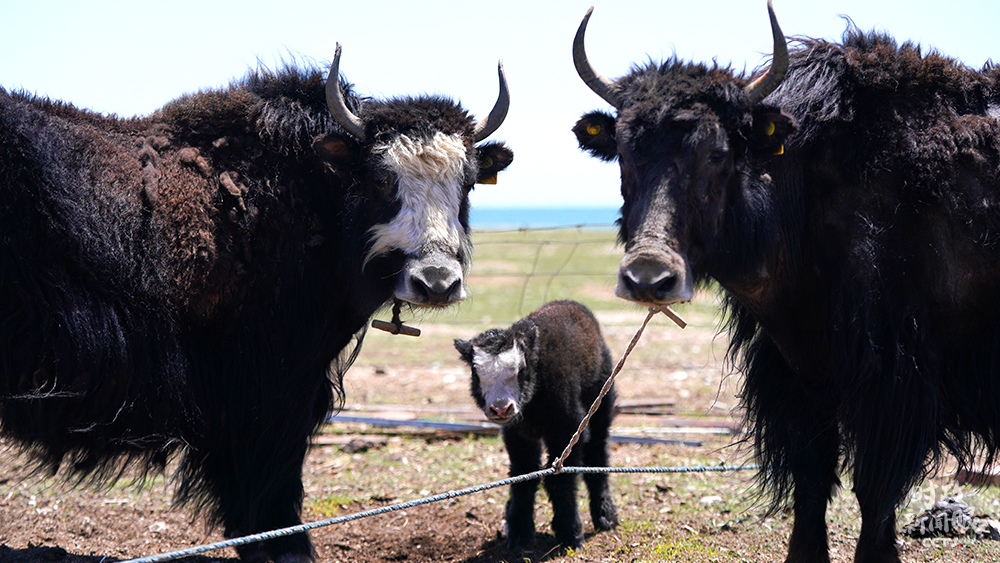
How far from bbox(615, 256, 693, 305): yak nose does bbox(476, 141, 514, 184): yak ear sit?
1.44 metres

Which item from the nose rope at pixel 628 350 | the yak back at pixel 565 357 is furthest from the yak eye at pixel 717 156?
the yak back at pixel 565 357

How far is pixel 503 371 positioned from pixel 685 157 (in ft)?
7.44

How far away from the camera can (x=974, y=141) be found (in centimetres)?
319

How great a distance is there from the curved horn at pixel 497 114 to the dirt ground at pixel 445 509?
6.43ft

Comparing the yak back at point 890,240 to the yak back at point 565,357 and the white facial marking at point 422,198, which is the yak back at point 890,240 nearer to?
the white facial marking at point 422,198

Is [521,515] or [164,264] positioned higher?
[164,264]

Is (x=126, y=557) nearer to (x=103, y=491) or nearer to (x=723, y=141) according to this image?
(x=103, y=491)

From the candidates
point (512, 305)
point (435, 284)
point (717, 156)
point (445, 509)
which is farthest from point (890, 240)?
point (512, 305)

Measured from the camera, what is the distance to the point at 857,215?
10.4 feet

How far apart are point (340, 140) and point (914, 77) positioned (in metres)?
2.55

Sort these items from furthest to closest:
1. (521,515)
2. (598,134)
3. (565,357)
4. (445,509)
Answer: (445,509) < (565,357) < (521,515) < (598,134)

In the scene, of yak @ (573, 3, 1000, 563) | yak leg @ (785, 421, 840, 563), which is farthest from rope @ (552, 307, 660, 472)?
yak leg @ (785, 421, 840, 563)

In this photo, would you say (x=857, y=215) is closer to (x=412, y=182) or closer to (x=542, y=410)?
(x=412, y=182)

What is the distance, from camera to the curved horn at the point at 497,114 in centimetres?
397
